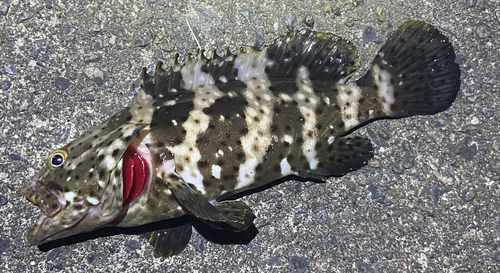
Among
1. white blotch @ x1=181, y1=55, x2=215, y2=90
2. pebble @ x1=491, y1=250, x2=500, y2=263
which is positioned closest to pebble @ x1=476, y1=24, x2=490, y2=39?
pebble @ x1=491, y1=250, x2=500, y2=263

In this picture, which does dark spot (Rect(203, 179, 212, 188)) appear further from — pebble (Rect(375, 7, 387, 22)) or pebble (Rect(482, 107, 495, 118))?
pebble (Rect(482, 107, 495, 118))

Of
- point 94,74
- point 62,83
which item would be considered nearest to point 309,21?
point 94,74

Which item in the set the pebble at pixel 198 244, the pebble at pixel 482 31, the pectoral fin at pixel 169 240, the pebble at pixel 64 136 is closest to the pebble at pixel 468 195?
the pebble at pixel 482 31

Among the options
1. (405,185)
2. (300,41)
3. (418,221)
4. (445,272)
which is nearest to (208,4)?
(300,41)

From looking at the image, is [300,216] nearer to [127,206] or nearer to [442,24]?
[127,206]

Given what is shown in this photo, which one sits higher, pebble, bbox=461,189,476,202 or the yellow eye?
the yellow eye

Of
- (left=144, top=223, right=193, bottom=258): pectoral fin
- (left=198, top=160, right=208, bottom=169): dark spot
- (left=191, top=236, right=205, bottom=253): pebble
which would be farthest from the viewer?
(left=191, top=236, right=205, bottom=253): pebble

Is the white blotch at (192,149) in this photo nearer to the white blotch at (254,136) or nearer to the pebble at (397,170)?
the white blotch at (254,136)
